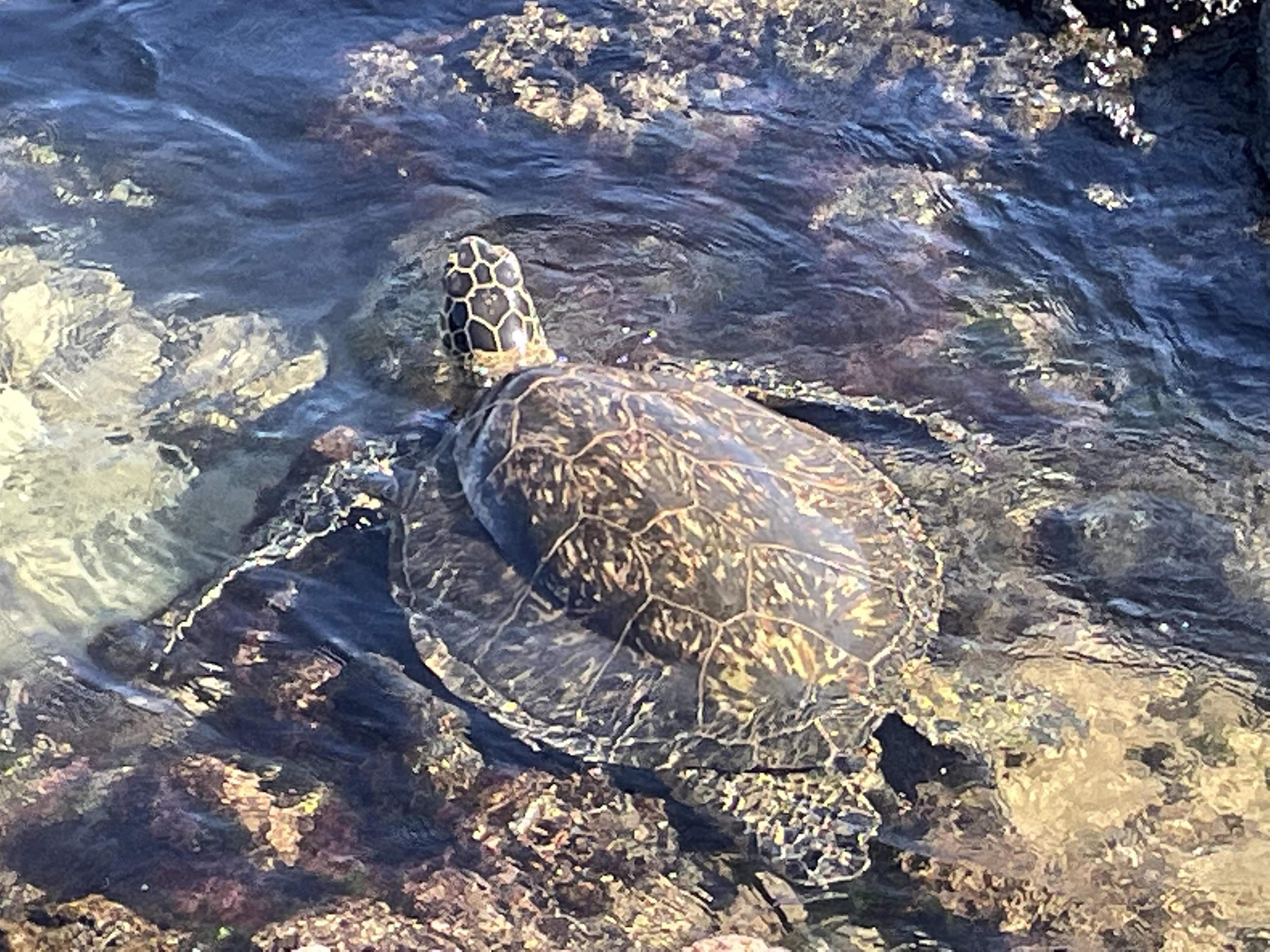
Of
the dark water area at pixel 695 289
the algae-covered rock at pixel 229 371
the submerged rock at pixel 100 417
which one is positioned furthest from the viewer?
the algae-covered rock at pixel 229 371

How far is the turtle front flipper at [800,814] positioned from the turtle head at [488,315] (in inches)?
96.2

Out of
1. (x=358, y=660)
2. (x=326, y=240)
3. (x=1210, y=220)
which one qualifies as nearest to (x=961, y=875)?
(x=358, y=660)

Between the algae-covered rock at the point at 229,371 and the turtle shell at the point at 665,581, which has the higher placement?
the turtle shell at the point at 665,581

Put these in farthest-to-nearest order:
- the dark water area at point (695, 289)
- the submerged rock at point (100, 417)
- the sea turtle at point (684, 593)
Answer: the submerged rock at point (100, 417), the dark water area at point (695, 289), the sea turtle at point (684, 593)

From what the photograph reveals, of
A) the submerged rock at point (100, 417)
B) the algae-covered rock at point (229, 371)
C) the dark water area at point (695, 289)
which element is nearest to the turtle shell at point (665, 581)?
the dark water area at point (695, 289)

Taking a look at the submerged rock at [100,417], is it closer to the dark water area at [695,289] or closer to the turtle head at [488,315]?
the dark water area at [695,289]

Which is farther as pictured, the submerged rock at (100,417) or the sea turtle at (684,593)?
the submerged rock at (100,417)

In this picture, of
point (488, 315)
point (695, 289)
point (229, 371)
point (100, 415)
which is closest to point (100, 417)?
point (100, 415)

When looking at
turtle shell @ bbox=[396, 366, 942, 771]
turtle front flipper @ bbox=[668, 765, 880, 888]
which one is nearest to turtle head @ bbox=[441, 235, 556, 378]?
turtle shell @ bbox=[396, 366, 942, 771]

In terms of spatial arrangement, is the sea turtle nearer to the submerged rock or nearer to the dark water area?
the dark water area

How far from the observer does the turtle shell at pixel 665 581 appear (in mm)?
4258

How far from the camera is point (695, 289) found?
22.1 feet

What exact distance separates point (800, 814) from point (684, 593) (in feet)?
2.74

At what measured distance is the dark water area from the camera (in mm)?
4727
